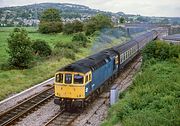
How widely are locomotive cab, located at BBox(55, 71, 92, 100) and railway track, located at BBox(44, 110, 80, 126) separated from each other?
3.34ft

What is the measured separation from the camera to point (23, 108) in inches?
936

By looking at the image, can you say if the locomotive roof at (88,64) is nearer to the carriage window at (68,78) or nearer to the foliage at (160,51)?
the carriage window at (68,78)

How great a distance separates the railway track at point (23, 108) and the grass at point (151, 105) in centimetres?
532

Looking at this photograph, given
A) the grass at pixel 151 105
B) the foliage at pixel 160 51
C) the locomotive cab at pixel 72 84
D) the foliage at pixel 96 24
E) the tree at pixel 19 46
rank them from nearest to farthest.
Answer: the grass at pixel 151 105, the locomotive cab at pixel 72 84, the foliage at pixel 160 51, the tree at pixel 19 46, the foliage at pixel 96 24

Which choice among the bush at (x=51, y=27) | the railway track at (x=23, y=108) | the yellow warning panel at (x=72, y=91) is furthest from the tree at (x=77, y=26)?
the yellow warning panel at (x=72, y=91)

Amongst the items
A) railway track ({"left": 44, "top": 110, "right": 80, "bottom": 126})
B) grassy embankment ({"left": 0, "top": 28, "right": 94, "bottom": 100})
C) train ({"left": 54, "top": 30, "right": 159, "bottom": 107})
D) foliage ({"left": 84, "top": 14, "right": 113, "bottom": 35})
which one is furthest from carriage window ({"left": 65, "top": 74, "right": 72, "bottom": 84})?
foliage ({"left": 84, "top": 14, "right": 113, "bottom": 35})

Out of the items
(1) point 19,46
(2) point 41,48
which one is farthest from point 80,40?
(1) point 19,46

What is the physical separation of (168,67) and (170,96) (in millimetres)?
10562

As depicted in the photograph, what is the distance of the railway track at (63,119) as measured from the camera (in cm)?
2023

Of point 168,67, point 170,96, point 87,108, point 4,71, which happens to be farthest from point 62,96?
point 4,71

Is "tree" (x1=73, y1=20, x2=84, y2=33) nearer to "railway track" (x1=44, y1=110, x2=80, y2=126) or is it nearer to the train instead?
the train

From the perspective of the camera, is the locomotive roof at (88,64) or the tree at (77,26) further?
the tree at (77,26)

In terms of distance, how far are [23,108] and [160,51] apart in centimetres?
1648

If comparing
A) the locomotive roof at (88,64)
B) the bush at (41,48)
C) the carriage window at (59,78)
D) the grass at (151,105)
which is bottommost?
the bush at (41,48)
